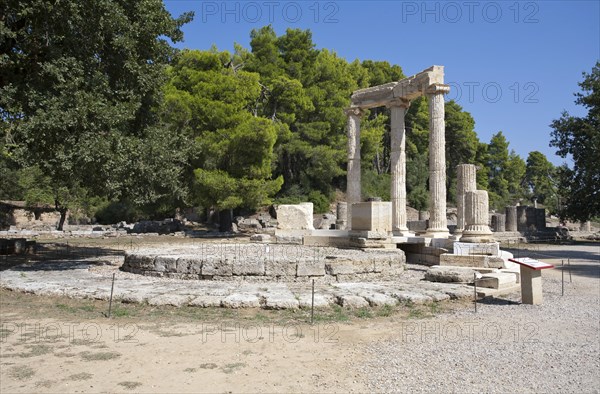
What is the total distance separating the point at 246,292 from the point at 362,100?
13997 mm

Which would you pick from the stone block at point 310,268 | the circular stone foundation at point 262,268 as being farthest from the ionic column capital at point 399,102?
the stone block at point 310,268

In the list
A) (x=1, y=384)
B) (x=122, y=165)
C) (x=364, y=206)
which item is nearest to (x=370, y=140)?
(x=364, y=206)

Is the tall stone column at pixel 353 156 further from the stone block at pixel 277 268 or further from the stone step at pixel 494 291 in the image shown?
the stone step at pixel 494 291

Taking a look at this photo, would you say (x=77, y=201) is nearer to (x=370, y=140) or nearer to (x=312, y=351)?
(x=370, y=140)

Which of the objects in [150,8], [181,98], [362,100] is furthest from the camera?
[181,98]

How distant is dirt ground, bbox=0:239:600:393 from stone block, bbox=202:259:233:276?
2642mm

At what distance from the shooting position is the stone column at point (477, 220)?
1299cm

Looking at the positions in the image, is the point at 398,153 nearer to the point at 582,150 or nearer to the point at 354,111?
the point at 354,111

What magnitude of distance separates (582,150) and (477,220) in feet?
64.9

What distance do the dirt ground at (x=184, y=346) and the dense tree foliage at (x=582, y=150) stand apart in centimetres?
2426

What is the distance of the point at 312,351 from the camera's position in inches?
215

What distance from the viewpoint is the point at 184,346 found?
18.4ft

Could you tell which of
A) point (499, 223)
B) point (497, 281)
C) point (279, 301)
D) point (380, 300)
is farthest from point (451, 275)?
point (499, 223)

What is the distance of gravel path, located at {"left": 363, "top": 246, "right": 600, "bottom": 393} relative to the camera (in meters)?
4.47
